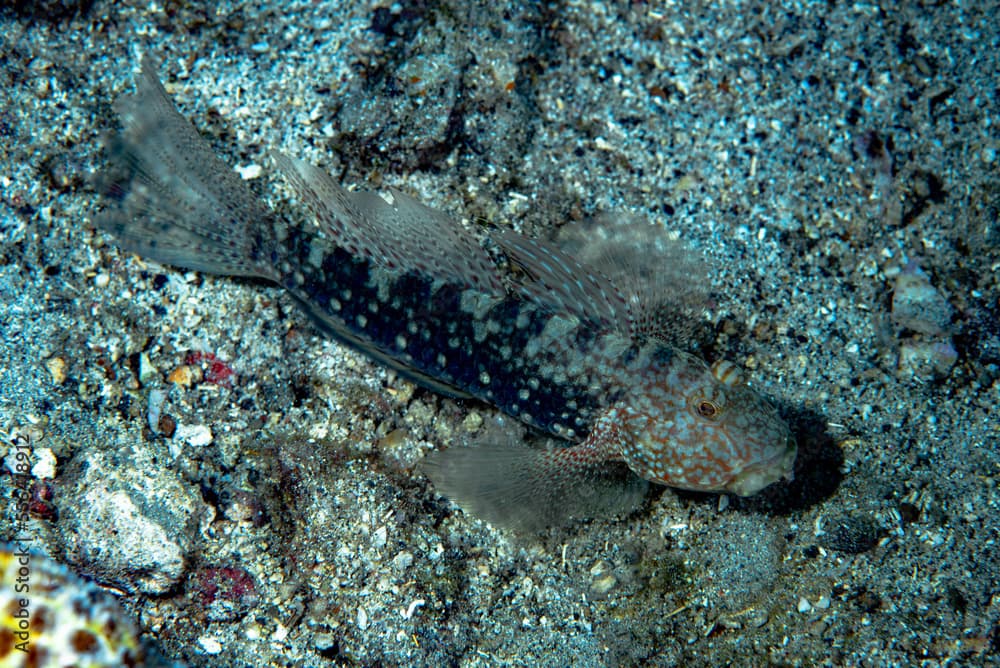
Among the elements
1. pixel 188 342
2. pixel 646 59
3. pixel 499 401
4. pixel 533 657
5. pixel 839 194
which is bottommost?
pixel 533 657

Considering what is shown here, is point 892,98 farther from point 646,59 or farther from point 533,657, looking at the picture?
point 533,657

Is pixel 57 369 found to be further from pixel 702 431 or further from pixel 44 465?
pixel 702 431

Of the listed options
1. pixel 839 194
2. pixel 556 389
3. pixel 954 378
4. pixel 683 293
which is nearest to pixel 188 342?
pixel 556 389

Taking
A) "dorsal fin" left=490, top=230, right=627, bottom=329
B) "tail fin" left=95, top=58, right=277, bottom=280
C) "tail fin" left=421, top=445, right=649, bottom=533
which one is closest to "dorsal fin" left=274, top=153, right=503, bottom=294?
"dorsal fin" left=490, top=230, right=627, bottom=329

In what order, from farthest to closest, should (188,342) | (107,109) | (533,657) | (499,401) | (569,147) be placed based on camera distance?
1. (569,147)
2. (107,109)
3. (188,342)
4. (499,401)
5. (533,657)

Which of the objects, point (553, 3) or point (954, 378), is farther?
point (553, 3)

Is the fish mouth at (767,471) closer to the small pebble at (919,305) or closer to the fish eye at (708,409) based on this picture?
the fish eye at (708,409)

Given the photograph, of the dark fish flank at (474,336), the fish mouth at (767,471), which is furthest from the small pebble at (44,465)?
the fish mouth at (767,471)

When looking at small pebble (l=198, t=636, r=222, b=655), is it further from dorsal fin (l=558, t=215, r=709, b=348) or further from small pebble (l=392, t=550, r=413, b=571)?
dorsal fin (l=558, t=215, r=709, b=348)
